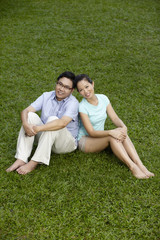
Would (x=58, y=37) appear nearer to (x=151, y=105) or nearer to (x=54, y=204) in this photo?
(x=151, y=105)

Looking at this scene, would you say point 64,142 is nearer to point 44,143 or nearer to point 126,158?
point 44,143

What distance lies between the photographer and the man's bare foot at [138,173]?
145 inches

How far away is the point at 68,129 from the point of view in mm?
3959

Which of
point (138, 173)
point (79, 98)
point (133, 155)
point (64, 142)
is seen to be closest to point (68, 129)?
point (64, 142)

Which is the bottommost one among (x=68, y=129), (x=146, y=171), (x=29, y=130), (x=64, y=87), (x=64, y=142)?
(x=146, y=171)

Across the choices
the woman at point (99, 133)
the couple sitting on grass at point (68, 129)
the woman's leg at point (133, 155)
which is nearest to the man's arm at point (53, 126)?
the couple sitting on grass at point (68, 129)

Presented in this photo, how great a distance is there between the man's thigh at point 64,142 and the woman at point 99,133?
0.56 ft

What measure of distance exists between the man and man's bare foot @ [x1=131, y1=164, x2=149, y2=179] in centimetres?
88

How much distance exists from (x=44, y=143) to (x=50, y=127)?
214 mm

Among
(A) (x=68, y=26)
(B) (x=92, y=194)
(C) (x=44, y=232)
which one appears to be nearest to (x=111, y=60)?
(A) (x=68, y=26)

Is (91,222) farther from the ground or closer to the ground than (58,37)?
closer to the ground

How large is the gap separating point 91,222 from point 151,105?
3.49m

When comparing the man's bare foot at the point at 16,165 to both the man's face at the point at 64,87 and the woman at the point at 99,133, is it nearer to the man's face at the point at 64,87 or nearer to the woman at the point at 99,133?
the woman at the point at 99,133

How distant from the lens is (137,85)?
6.82 meters
